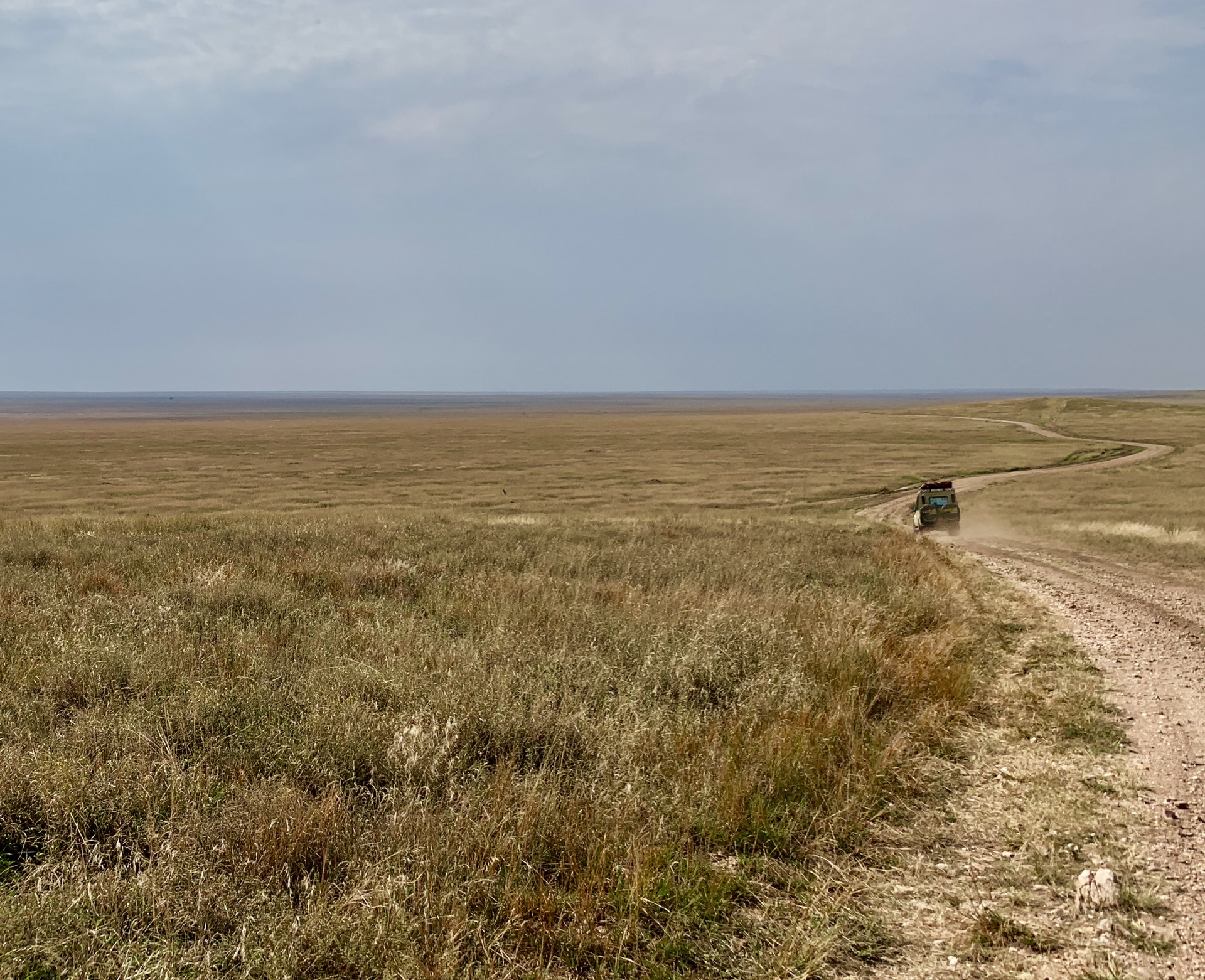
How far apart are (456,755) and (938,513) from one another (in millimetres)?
23987

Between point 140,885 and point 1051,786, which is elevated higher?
point 140,885

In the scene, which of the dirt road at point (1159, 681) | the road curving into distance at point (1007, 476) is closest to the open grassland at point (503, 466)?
the road curving into distance at point (1007, 476)

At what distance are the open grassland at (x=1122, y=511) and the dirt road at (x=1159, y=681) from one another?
6.23 ft

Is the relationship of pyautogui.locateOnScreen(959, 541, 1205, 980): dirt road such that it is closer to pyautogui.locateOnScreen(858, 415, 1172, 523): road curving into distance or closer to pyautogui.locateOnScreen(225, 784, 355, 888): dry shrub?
pyautogui.locateOnScreen(225, 784, 355, 888): dry shrub

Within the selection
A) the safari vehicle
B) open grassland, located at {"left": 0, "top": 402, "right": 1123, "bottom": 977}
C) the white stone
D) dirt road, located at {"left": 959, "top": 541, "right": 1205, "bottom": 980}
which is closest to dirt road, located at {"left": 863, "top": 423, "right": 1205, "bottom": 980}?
dirt road, located at {"left": 959, "top": 541, "right": 1205, "bottom": 980}

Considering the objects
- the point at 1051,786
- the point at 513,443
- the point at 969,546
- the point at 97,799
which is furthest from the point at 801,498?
Result: the point at 513,443

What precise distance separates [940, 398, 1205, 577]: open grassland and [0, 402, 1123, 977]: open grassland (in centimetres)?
845

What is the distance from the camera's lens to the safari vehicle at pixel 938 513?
2581 cm

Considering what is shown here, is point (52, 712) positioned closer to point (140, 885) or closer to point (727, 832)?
point (140, 885)

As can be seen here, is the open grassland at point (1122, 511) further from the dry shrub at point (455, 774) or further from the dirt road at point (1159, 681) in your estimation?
the dry shrub at point (455, 774)

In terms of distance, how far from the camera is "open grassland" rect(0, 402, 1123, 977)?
377cm

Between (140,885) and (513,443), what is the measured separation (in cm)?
→ 8598

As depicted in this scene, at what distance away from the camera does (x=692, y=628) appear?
8.62 meters

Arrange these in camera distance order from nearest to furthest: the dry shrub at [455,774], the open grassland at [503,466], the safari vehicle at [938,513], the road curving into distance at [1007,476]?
the dry shrub at [455,774] → the safari vehicle at [938,513] → the road curving into distance at [1007,476] → the open grassland at [503,466]
